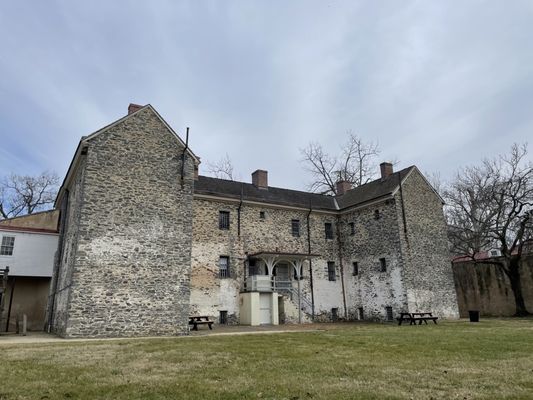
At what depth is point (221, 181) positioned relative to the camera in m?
25.3

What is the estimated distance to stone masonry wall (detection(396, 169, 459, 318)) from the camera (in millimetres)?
22875

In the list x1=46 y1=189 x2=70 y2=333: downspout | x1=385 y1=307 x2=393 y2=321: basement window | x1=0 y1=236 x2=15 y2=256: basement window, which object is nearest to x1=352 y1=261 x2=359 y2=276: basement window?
x1=385 y1=307 x2=393 y2=321: basement window

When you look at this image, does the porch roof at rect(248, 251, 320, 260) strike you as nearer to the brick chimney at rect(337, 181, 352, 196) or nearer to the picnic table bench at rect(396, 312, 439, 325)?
the picnic table bench at rect(396, 312, 439, 325)

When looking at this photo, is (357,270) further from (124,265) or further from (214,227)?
(124,265)

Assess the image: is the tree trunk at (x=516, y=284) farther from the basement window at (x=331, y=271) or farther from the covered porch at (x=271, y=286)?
the covered porch at (x=271, y=286)

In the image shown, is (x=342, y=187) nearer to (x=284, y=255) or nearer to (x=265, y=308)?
(x=284, y=255)

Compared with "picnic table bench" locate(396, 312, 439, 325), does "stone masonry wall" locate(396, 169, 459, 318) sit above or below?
above

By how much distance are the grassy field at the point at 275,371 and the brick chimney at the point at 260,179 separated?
1681 cm

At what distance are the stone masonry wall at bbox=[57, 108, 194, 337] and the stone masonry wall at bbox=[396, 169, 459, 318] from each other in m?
12.6

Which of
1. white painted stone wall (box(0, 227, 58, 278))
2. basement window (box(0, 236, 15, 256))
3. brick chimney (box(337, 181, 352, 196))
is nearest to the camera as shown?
basement window (box(0, 236, 15, 256))

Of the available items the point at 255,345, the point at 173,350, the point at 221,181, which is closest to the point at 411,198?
the point at 221,181

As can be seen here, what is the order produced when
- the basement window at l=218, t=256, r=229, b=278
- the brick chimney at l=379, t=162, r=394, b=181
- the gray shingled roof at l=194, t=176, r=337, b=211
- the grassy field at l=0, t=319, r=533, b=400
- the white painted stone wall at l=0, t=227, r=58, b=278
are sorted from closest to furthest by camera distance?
the grassy field at l=0, t=319, r=533, b=400 < the white painted stone wall at l=0, t=227, r=58, b=278 < the basement window at l=218, t=256, r=229, b=278 < the gray shingled roof at l=194, t=176, r=337, b=211 < the brick chimney at l=379, t=162, r=394, b=181

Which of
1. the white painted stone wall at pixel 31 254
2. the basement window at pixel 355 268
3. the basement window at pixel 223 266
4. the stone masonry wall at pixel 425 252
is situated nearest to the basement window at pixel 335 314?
the basement window at pixel 355 268

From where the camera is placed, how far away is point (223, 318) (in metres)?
21.5
